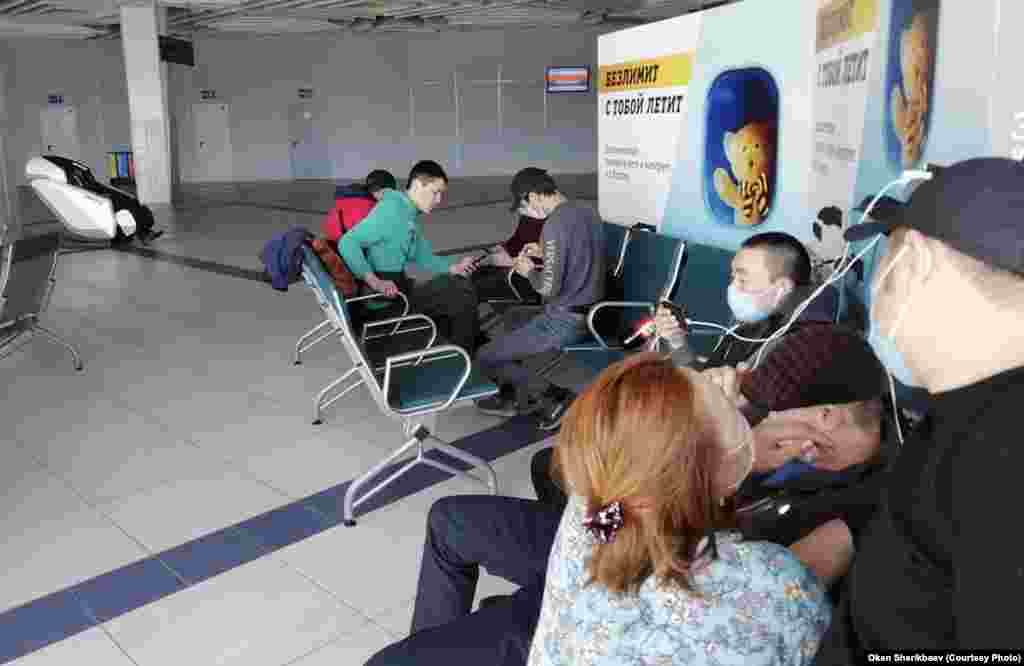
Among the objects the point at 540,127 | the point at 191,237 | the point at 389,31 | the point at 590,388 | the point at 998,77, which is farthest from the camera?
the point at 540,127

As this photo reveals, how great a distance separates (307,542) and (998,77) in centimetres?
227

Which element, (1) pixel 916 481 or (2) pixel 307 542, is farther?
(2) pixel 307 542

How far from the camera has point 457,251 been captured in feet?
27.4

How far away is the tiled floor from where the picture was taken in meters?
2.31

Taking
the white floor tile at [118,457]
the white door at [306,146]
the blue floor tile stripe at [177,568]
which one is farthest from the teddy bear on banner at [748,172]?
the white door at [306,146]

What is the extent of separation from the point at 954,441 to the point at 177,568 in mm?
2415

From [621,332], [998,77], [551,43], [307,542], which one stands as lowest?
[307,542]

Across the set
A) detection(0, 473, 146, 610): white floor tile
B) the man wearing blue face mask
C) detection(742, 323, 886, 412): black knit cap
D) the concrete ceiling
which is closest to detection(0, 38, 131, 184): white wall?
the concrete ceiling

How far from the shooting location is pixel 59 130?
665 inches

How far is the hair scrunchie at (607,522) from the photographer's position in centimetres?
106

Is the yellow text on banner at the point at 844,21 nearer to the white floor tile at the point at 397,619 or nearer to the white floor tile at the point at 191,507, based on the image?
the white floor tile at the point at 397,619

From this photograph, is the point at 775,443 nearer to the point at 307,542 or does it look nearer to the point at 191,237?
the point at 307,542

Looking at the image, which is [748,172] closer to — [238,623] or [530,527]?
[530,527]

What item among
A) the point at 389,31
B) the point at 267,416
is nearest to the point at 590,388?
the point at 267,416
